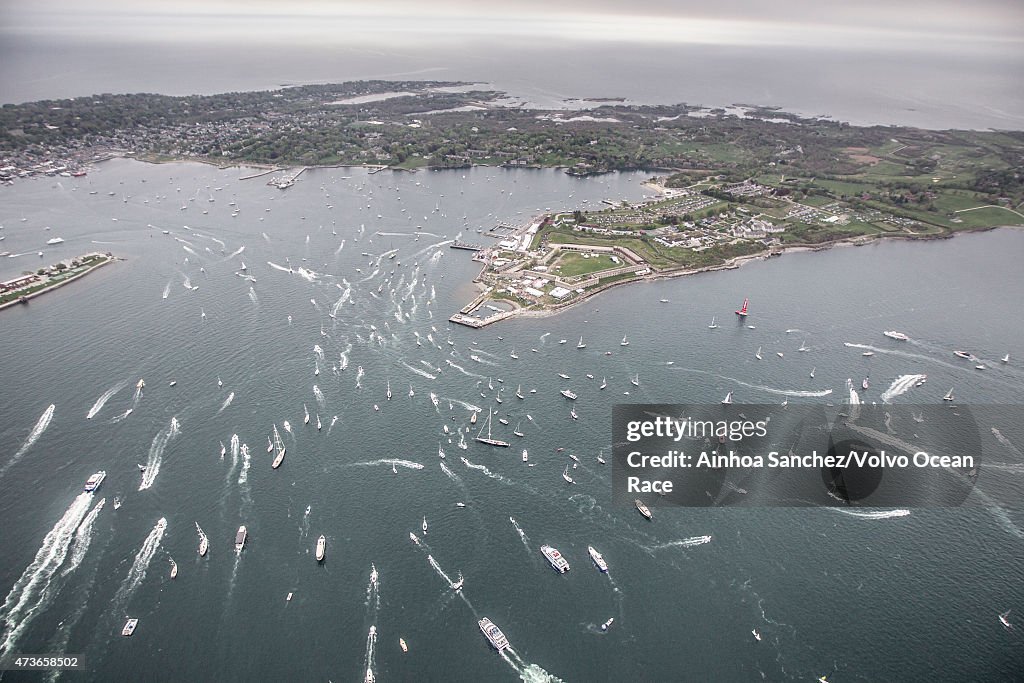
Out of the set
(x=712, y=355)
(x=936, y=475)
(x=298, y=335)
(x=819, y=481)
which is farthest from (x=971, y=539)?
(x=298, y=335)

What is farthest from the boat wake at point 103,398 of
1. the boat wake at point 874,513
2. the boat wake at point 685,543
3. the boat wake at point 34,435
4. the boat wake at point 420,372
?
the boat wake at point 874,513

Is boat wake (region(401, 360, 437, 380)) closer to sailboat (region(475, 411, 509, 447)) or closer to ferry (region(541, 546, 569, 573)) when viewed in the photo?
sailboat (region(475, 411, 509, 447))

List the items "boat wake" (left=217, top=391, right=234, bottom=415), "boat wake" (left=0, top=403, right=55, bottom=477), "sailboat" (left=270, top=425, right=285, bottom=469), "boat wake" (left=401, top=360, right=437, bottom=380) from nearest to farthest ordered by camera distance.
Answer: "boat wake" (left=0, top=403, right=55, bottom=477)
"sailboat" (left=270, top=425, right=285, bottom=469)
"boat wake" (left=217, top=391, right=234, bottom=415)
"boat wake" (left=401, top=360, right=437, bottom=380)

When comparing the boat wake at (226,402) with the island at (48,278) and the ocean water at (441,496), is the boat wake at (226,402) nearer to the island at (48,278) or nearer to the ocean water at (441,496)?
the ocean water at (441,496)

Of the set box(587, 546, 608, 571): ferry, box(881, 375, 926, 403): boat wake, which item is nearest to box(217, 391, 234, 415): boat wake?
box(587, 546, 608, 571): ferry

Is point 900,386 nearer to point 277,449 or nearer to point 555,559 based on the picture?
point 555,559

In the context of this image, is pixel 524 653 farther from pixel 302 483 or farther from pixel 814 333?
pixel 814 333

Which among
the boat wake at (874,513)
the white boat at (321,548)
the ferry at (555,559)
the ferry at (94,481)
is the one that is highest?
the ferry at (94,481)
